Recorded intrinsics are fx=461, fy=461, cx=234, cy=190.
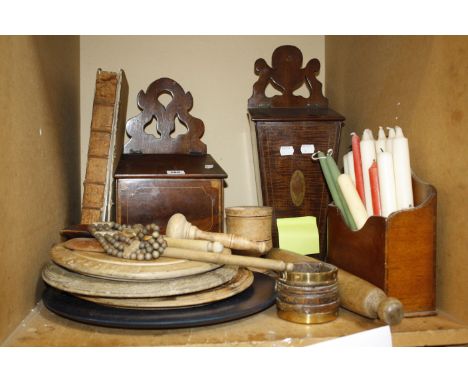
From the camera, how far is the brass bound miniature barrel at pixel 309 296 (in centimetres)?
75

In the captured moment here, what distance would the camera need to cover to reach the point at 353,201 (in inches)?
36.1

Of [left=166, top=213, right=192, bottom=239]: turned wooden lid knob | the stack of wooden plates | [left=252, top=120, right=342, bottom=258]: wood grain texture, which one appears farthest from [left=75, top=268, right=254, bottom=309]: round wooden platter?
[left=252, top=120, right=342, bottom=258]: wood grain texture

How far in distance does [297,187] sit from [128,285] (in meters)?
0.61

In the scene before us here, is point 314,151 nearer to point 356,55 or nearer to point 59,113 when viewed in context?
point 356,55

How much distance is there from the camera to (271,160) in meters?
1.21

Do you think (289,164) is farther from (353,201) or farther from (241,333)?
(241,333)

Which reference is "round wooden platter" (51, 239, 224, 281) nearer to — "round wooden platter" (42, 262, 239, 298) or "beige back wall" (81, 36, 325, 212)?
"round wooden platter" (42, 262, 239, 298)

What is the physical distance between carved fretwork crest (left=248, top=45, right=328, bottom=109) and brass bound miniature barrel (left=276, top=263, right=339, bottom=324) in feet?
2.47

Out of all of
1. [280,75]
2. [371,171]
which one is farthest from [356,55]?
[371,171]

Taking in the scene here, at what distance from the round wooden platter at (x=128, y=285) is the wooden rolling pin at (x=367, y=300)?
8.6 inches

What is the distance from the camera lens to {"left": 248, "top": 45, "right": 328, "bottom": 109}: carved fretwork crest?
1.42m

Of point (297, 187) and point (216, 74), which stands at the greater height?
point (216, 74)

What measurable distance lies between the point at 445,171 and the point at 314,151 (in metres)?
0.41

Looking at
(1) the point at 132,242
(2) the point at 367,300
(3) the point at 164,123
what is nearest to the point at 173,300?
(1) the point at 132,242
